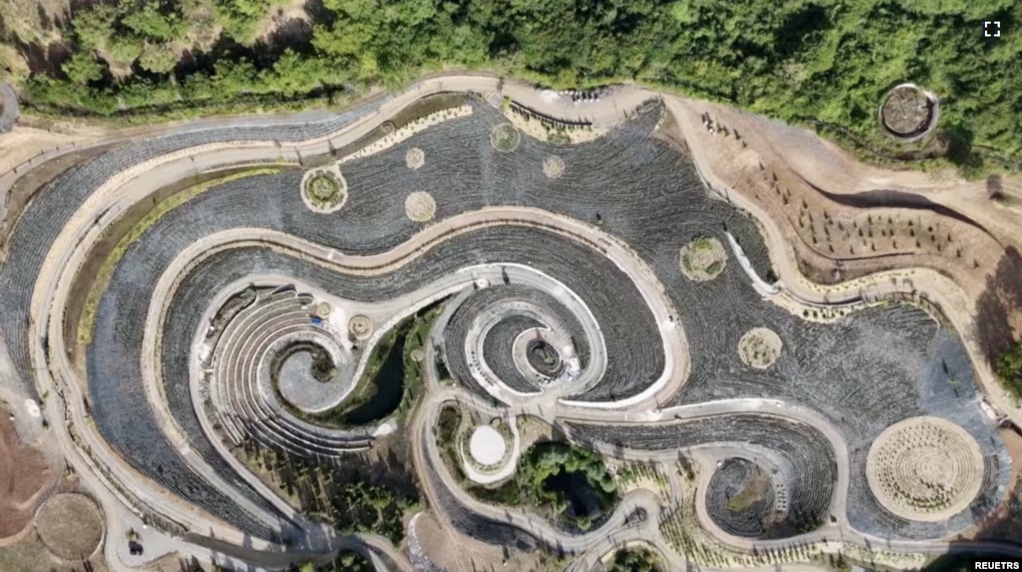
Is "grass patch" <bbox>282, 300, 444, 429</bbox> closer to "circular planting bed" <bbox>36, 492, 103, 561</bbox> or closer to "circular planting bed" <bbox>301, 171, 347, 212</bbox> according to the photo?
"circular planting bed" <bbox>301, 171, 347, 212</bbox>

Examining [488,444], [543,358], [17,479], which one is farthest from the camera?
[543,358]

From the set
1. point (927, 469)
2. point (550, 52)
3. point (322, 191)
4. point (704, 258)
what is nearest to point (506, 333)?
point (704, 258)

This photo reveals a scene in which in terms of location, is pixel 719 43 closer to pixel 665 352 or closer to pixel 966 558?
pixel 665 352

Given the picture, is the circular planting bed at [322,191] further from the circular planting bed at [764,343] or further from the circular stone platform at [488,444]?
the circular planting bed at [764,343]

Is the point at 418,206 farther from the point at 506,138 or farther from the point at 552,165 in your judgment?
the point at 552,165

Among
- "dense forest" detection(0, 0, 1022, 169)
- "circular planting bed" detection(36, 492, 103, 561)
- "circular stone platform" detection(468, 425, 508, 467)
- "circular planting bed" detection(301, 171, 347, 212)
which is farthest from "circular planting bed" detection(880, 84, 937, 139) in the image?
"circular planting bed" detection(36, 492, 103, 561)

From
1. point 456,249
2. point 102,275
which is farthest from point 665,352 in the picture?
point 102,275
